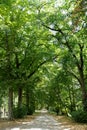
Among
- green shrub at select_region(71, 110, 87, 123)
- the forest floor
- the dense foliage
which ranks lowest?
the forest floor

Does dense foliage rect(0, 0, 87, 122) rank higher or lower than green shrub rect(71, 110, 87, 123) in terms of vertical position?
higher

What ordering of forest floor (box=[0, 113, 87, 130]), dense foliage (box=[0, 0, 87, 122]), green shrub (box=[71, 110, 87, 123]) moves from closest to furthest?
1. forest floor (box=[0, 113, 87, 130])
2. green shrub (box=[71, 110, 87, 123])
3. dense foliage (box=[0, 0, 87, 122])

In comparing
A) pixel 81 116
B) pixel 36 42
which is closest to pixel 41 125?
pixel 81 116

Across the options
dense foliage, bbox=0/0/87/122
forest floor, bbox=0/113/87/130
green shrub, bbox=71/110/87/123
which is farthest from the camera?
dense foliage, bbox=0/0/87/122

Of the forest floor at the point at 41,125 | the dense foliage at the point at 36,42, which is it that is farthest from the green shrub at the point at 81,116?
the dense foliage at the point at 36,42

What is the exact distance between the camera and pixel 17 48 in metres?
24.7

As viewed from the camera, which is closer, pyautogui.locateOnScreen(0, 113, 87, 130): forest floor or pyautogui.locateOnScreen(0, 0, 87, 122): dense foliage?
pyautogui.locateOnScreen(0, 113, 87, 130): forest floor

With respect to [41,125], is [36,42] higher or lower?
higher

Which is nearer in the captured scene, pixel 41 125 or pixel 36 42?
pixel 41 125

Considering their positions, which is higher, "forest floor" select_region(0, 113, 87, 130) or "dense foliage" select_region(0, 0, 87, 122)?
"dense foliage" select_region(0, 0, 87, 122)

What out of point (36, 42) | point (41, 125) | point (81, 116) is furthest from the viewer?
point (36, 42)

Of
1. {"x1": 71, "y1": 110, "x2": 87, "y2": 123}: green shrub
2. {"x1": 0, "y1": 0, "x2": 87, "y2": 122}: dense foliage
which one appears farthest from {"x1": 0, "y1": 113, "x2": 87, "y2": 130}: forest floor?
{"x1": 0, "y1": 0, "x2": 87, "y2": 122}: dense foliage

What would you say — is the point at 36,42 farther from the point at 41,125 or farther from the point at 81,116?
the point at 41,125

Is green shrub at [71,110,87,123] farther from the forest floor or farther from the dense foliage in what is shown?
the dense foliage
